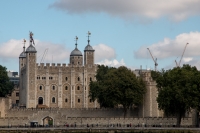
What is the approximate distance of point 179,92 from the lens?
10381cm

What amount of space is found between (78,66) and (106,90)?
28.1m

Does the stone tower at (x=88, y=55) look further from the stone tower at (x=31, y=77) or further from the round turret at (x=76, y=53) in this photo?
the stone tower at (x=31, y=77)

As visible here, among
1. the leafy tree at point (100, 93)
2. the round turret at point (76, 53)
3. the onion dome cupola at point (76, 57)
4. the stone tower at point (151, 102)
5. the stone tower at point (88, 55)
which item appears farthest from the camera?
the round turret at point (76, 53)

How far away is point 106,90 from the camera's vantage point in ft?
393

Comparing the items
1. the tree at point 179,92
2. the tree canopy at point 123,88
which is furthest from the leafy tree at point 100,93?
the tree at point 179,92

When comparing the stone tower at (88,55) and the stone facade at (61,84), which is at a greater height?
the stone tower at (88,55)

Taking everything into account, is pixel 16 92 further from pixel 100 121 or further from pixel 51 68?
pixel 100 121

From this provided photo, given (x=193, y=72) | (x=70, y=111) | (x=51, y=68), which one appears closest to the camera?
(x=193, y=72)

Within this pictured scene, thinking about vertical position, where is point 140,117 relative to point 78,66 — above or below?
below

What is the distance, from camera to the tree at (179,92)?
339 feet

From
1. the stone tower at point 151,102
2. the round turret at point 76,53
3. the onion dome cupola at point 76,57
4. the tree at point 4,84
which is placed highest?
the round turret at point 76,53

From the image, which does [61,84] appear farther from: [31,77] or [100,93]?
[100,93]

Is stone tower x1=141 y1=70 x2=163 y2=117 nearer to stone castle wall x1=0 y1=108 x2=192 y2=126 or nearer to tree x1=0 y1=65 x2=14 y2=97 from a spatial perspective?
stone castle wall x1=0 y1=108 x2=192 y2=126

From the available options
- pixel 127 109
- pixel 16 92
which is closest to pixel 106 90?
pixel 127 109
